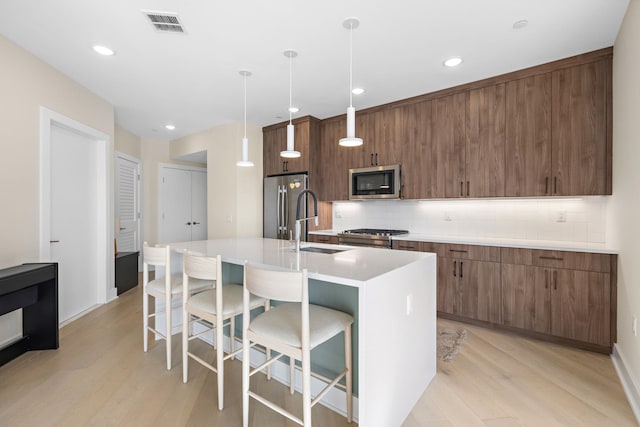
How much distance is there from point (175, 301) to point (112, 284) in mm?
1801

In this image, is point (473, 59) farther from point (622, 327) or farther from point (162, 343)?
point (162, 343)

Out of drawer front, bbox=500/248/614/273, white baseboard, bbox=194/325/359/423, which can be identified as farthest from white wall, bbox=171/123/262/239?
drawer front, bbox=500/248/614/273

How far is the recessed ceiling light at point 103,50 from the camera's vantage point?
252 cm

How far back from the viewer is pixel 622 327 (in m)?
2.25

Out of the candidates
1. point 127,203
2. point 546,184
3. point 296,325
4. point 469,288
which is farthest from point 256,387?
point 127,203

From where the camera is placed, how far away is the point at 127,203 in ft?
17.0

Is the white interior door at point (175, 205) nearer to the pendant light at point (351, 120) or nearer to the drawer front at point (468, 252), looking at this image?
the pendant light at point (351, 120)

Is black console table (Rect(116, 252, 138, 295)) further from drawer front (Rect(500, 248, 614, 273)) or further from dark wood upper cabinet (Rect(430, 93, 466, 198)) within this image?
drawer front (Rect(500, 248, 614, 273))

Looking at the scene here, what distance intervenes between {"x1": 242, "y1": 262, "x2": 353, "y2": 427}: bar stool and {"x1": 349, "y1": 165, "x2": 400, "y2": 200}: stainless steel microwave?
2.38 meters

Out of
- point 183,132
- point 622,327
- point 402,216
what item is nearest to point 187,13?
point 402,216

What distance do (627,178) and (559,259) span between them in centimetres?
83

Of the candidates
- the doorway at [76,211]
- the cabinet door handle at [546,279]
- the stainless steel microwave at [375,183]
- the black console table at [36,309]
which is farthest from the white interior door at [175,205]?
the cabinet door handle at [546,279]

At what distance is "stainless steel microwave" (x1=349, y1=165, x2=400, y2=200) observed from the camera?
379 centimetres

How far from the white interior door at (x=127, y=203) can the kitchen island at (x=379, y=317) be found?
11.7 ft
